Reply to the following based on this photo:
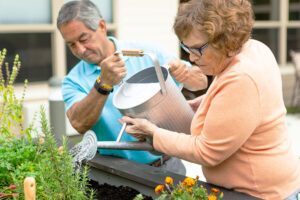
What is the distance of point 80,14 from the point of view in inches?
79.9

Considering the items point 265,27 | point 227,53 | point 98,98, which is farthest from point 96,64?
point 265,27

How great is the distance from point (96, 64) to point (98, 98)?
40 cm

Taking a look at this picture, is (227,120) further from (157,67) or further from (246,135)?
(157,67)

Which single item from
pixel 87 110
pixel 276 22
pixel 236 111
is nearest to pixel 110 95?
pixel 87 110

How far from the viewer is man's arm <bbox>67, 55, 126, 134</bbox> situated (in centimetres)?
173

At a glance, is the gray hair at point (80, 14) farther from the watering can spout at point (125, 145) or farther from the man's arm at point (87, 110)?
the watering can spout at point (125, 145)

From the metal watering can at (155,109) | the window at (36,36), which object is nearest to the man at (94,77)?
the metal watering can at (155,109)

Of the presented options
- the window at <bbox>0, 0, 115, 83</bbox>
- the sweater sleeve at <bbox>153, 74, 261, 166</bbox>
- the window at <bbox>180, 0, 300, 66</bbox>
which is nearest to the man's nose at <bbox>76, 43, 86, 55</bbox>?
the sweater sleeve at <bbox>153, 74, 261, 166</bbox>

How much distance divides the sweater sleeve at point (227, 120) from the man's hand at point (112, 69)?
20.6 inches

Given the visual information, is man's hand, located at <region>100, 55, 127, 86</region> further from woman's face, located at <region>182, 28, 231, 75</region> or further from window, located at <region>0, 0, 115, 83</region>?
window, located at <region>0, 0, 115, 83</region>

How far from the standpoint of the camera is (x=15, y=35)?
4.71 metres

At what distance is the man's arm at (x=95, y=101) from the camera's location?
5.68 ft

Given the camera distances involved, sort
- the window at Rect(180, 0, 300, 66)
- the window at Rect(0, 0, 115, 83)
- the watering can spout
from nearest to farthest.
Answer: the watering can spout < the window at Rect(0, 0, 115, 83) < the window at Rect(180, 0, 300, 66)

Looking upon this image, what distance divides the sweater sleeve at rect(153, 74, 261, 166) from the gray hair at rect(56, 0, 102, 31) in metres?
0.96
